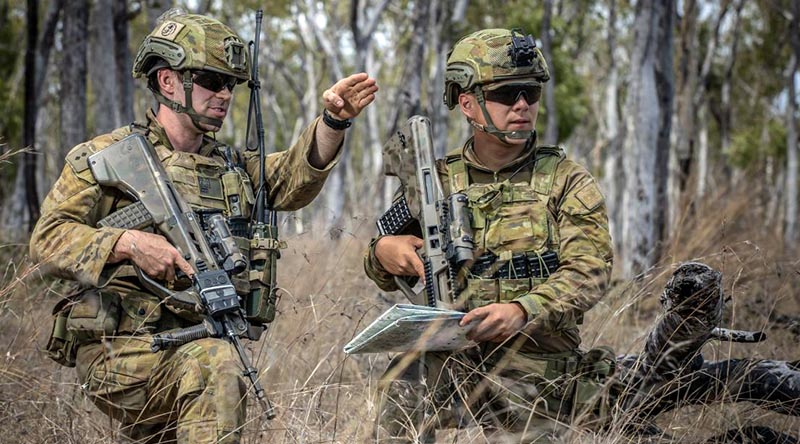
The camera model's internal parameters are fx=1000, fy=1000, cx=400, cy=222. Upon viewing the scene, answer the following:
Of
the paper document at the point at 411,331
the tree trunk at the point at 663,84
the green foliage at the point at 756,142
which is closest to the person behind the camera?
the paper document at the point at 411,331

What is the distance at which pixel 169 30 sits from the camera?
3480 millimetres

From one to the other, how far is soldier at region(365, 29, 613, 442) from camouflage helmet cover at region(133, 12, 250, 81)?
2.52 ft

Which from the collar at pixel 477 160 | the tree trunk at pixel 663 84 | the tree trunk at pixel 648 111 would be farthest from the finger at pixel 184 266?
the tree trunk at pixel 663 84

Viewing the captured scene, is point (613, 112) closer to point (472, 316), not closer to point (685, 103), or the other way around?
point (685, 103)

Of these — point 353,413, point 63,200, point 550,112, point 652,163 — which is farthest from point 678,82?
point 63,200

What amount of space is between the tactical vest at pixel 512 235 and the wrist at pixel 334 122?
1.67ft

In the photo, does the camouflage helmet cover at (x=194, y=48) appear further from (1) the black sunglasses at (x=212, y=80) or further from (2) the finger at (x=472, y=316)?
(2) the finger at (x=472, y=316)

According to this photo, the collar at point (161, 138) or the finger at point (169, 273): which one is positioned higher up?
the collar at point (161, 138)

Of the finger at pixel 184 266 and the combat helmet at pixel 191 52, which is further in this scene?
the combat helmet at pixel 191 52

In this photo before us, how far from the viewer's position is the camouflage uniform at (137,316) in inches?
121

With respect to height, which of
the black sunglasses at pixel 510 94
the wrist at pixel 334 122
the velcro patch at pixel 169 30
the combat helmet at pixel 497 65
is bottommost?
the wrist at pixel 334 122

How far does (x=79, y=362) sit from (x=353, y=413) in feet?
3.83

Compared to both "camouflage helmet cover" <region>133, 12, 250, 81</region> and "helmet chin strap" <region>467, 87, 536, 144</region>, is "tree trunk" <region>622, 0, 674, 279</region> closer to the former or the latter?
"helmet chin strap" <region>467, 87, 536, 144</region>

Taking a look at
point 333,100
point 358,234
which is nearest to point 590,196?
point 333,100
